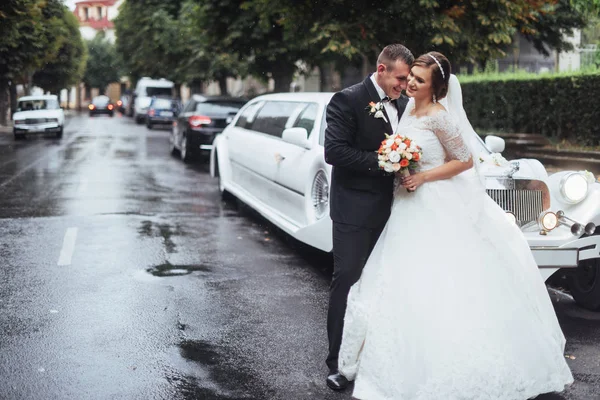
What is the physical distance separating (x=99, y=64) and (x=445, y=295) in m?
99.0

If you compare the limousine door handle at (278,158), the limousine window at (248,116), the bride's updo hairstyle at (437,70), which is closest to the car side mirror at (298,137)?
the limousine door handle at (278,158)

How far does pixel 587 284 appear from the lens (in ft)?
23.0

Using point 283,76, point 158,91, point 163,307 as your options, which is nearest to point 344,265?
point 163,307

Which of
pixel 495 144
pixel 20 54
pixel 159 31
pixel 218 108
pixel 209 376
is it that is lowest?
pixel 209 376

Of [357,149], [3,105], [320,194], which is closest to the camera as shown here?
[357,149]

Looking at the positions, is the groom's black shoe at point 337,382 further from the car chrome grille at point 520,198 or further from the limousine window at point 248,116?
the limousine window at point 248,116

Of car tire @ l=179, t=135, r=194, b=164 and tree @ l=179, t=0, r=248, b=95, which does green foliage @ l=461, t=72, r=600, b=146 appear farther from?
tree @ l=179, t=0, r=248, b=95

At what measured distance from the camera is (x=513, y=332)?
448cm

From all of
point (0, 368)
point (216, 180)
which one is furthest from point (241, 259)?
point (216, 180)

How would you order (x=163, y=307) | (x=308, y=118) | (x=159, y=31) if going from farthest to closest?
(x=159, y=31) → (x=308, y=118) → (x=163, y=307)

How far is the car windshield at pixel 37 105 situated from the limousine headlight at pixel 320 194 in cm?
2694

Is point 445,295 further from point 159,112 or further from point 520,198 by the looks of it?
point 159,112

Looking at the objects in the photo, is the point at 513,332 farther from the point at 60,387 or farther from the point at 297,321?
the point at 60,387

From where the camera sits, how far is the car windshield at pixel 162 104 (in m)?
41.7
